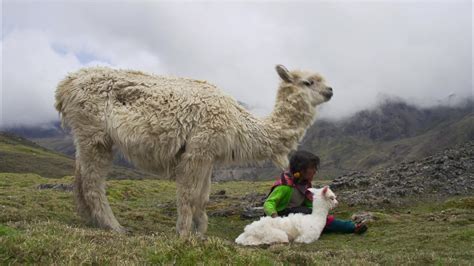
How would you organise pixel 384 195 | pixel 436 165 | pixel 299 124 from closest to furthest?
pixel 299 124 → pixel 384 195 → pixel 436 165

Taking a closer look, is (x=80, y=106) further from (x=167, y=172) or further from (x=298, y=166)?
(x=298, y=166)

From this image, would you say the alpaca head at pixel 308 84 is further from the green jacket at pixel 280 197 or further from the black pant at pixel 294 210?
the black pant at pixel 294 210

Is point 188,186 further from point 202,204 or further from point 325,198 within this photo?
point 325,198

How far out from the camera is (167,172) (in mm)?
12398

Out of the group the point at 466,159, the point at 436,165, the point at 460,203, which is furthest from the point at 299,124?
the point at 466,159

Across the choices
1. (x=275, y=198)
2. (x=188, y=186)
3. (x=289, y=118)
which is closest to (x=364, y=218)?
(x=275, y=198)

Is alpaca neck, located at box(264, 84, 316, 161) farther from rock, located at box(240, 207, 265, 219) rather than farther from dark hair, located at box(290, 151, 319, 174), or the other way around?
rock, located at box(240, 207, 265, 219)

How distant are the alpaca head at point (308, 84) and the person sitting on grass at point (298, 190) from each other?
1800 millimetres

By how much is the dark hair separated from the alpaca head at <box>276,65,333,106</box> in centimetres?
160

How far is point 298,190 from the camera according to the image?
1471 cm

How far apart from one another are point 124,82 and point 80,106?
1.36 m

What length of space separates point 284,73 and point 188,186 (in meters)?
4.75

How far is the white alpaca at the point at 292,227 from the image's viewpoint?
11.9 meters

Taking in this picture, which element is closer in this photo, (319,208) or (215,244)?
(215,244)
